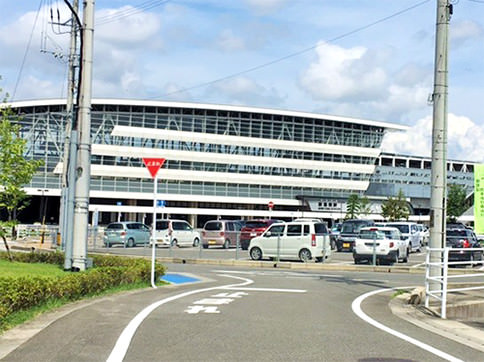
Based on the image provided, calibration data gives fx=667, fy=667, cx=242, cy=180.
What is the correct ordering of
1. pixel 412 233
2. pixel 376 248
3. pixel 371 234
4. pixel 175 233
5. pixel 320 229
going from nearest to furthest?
pixel 376 248 < pixel 371 234 < pixel 320 229 < pixel 175 233 < pixel 412 233

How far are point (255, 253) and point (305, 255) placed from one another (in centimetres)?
261

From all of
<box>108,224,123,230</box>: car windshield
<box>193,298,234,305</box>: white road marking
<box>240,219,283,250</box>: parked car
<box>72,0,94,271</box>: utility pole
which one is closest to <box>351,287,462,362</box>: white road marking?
<box>193,298,234,305</box>: white road marking

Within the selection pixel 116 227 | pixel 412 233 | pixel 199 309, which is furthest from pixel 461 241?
pixel 199 309

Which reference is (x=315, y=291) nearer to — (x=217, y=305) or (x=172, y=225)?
(x=217, y=305)

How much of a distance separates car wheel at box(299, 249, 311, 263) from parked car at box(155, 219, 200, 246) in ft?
45.1

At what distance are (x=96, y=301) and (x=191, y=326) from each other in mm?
3792

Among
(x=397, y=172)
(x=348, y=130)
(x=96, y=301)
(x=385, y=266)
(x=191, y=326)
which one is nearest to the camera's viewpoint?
(x=191, y=326)

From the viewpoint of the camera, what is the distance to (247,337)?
982 centimetres

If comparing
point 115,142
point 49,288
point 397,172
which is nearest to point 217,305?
point 49,288

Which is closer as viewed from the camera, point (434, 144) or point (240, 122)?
point (434, 144)

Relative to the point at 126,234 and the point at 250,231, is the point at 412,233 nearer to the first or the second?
the point at 250,231

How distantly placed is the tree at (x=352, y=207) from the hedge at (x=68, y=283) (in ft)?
223

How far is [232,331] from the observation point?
10352 millimetres

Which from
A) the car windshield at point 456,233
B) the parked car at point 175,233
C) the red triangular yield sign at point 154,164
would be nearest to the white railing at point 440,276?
the red triangular yield sign at point 154,164
